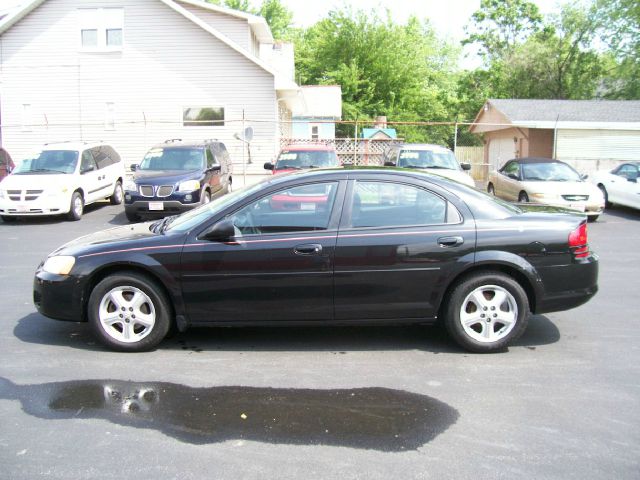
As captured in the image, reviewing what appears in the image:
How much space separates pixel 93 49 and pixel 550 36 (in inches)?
1299

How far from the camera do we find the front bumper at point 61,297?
5285mm

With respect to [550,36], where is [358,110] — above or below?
below

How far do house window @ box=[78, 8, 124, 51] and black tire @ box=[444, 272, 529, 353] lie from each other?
2137 cm

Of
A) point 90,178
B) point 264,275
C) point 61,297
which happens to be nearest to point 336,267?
point 264,275

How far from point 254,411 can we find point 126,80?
21.6 meters

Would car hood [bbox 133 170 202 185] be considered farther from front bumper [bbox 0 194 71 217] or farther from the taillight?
the taillight

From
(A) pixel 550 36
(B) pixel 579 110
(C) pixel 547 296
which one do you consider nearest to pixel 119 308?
(C) pixel 547 296

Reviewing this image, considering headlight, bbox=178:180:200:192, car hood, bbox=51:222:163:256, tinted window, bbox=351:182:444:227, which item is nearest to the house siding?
headlight, bbox=178:180:200:192

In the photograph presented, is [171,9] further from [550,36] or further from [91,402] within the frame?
[550,36]

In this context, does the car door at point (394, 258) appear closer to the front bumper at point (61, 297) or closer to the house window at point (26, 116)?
the front bumper at point (61, 297)

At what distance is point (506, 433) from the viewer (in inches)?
151

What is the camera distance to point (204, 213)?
218 inches

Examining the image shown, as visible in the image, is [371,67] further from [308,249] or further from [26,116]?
[308,249]

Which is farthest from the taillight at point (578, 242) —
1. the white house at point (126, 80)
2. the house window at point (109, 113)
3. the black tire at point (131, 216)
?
the house window at point (109, 113)
